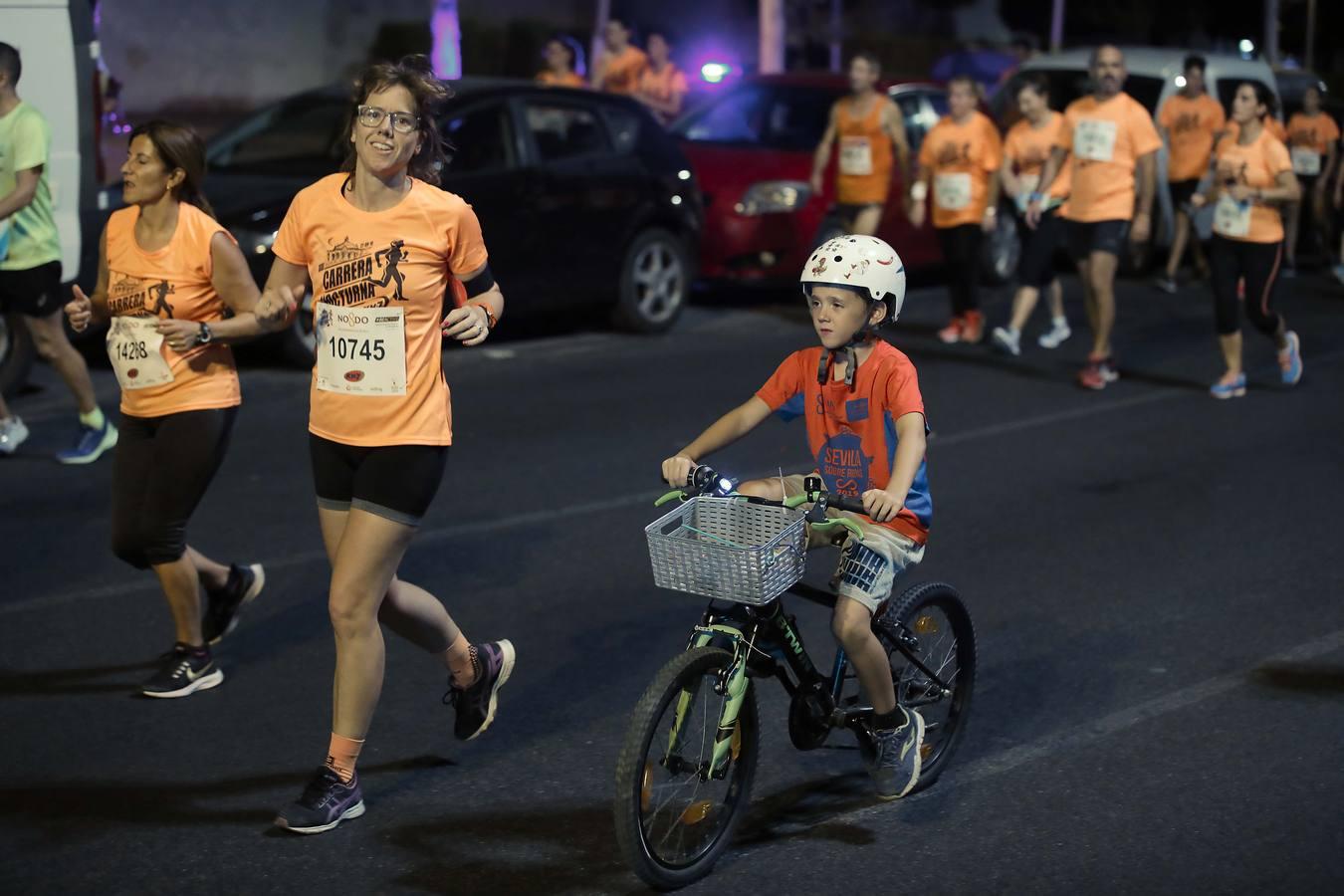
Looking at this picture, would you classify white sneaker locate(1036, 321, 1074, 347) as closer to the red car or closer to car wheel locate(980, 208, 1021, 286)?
the red car

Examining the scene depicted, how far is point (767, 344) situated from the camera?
1273 cm

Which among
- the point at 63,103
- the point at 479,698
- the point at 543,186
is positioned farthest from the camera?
the point at 543,186

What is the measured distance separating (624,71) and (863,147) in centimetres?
489

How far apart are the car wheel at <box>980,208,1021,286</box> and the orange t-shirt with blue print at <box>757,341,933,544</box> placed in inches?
439

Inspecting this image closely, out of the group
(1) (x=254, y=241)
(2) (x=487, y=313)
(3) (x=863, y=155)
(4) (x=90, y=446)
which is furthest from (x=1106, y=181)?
(2) (x=487, y=313)

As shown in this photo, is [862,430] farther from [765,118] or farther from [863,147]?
[765,118]

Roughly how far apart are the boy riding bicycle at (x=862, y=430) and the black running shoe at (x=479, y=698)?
1063 mm

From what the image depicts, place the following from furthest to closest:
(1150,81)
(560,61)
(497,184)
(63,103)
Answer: (1150,81), (560,61), (497,184), (63,103)

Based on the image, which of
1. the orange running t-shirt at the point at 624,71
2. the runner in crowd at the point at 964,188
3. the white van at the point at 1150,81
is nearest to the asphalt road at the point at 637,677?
the runner in crowd at the point at 964,188

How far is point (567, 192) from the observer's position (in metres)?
12.2

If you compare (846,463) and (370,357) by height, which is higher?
(370,357)

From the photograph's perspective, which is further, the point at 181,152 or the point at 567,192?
the point at 567,192

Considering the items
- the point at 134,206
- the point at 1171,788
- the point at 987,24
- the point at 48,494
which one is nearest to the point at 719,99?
the point at 48,494

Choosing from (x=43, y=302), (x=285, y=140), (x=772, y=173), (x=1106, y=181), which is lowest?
(x=43, y=302)
